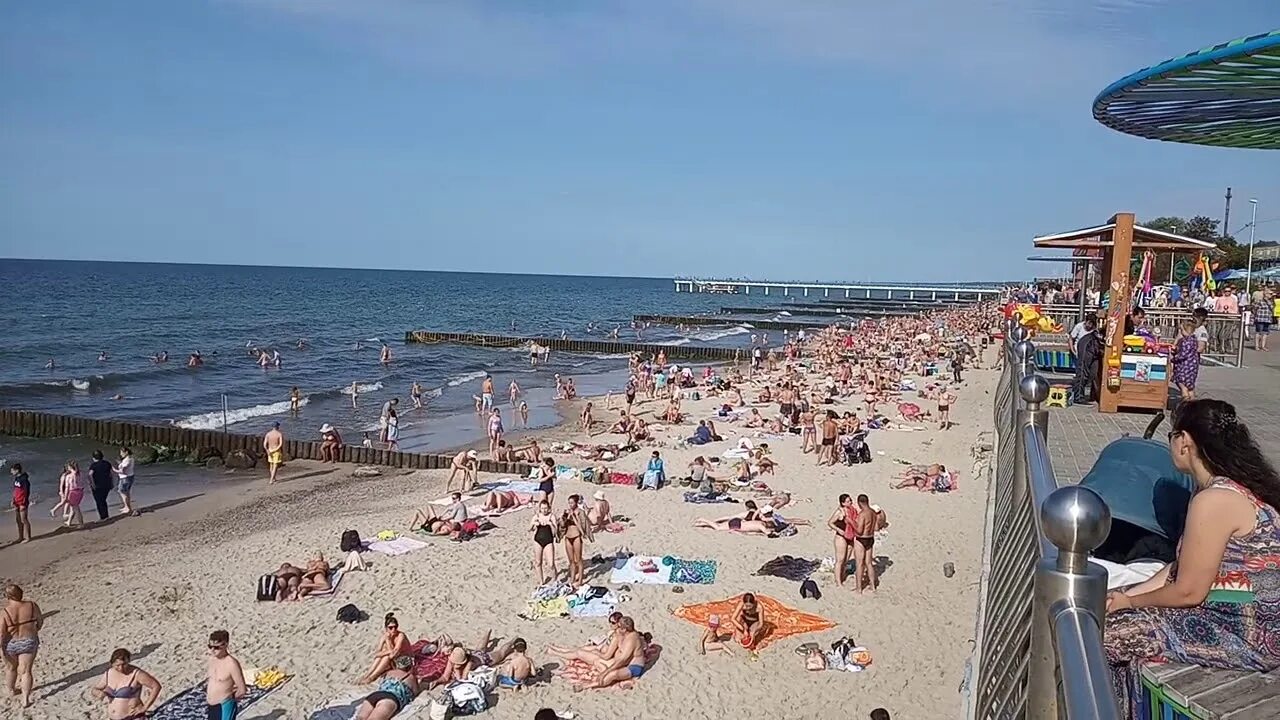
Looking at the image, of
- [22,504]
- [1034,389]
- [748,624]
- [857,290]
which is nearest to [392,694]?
[748,624]

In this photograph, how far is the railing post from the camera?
1231 mm

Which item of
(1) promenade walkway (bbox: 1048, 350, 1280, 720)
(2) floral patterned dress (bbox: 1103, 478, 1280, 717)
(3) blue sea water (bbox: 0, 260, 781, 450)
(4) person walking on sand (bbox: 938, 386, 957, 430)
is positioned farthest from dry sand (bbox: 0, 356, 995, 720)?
(3) blue sea water (bbox: 0, 260, 781, 450)

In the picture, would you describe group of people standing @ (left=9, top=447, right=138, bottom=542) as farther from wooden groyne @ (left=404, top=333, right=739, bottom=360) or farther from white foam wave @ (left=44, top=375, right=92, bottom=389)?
wooden groyne @ (left=404, top=333, right=739, bottom=360)

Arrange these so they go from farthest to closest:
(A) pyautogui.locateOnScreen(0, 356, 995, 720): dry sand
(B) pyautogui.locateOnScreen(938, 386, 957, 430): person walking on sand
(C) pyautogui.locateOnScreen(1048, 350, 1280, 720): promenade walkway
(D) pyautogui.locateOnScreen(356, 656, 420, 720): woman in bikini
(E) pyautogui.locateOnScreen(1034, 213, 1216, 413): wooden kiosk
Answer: (B) pyautogui.locateOnScreen(938, 386, 957, 430): person walking on sand, (E) pyautogui.locateOnScreen(1034, 213, 1216, 413): wooden kiosk, (A) pyautogui.locateOnScreen(0, 356, 995, 720): dry sand, (D) pyautogui.locateOnScreen(356, 656, 420, 720): woman in bikini, (C) pyautogui.locateOnScreen(1048, 350, 1280, 720): promenade walkway

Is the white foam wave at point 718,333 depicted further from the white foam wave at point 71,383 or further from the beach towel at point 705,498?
the beach towel at point 705,498

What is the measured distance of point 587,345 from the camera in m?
51.2

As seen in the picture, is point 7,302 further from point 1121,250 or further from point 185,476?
point 1121,250

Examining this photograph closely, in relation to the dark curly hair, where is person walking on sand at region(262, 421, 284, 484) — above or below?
below

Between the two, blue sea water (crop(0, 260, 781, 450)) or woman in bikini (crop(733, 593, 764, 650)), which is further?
blue sea water (crop(0, 260, 781, 450))

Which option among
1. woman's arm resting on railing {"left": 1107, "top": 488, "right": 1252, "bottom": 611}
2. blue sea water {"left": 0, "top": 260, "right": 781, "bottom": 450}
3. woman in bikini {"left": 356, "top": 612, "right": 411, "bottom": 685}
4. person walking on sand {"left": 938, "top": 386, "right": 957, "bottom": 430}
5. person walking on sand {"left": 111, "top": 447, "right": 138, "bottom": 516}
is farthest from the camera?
blue sea water {"left": 0, "top": 260, "right": 781, "bottom": 450}

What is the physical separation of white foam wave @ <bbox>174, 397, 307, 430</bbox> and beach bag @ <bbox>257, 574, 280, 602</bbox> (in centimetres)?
1465

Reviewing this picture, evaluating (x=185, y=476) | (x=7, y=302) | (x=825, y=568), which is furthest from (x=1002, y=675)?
(x=7, y=302)

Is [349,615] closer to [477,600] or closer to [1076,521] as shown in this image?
[477,600]

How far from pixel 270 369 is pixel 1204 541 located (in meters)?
41.5
